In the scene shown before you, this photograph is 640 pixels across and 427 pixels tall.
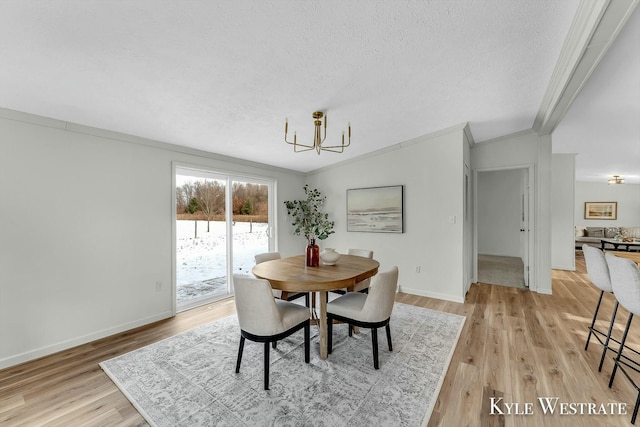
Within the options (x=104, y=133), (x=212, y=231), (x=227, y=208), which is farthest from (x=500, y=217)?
(x=104, y=133)

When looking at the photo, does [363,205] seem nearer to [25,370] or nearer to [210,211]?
[210,211]

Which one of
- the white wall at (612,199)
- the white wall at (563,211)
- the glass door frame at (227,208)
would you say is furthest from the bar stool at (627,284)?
the white wall at (612,199)

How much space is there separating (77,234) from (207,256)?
1.57 m

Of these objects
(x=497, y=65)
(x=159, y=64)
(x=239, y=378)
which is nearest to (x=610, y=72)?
(x=497, y=65)

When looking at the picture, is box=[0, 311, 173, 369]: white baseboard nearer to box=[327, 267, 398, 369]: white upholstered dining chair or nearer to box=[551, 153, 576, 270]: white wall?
box=[327, 267, 398, 369]: white upholstered dining chair

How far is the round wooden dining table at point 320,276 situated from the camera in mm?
2053

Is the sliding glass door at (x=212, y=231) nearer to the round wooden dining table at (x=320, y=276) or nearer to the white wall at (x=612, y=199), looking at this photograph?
the round wooden dining table at (x=320, y=276)

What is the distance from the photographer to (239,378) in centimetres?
207

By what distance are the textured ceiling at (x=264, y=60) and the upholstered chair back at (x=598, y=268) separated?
173 centimetres

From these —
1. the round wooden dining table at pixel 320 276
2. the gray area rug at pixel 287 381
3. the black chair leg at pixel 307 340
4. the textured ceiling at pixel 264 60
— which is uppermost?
the textured ceiling at pixel 264 60

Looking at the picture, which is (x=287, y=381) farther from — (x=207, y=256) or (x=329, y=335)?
(x=207, y=256)

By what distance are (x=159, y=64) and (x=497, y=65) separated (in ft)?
9.10

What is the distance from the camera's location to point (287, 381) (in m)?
2.03

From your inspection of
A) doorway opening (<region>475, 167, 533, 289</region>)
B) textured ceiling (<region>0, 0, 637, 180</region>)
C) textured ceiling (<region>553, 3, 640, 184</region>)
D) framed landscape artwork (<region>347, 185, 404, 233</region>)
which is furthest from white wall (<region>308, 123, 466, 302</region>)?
doorway opening (<region>475, 167, 533, 289</region>)
